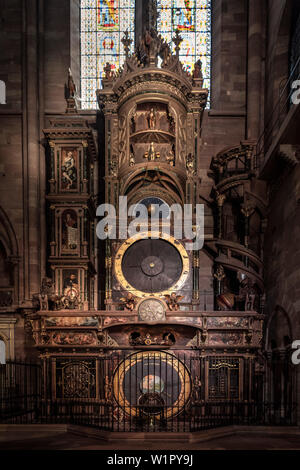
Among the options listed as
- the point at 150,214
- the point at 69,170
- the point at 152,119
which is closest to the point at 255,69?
the point at 152,119

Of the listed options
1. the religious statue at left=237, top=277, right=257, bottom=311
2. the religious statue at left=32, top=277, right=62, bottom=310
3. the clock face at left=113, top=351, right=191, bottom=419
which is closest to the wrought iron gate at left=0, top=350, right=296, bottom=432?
the clock face at left=113, top=351, right=191, bottom=419

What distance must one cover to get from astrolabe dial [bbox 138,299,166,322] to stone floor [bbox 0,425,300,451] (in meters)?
2.72

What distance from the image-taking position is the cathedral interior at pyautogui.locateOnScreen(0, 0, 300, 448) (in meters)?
10.1

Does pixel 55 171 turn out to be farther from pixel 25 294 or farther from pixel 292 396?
pixel 292 396

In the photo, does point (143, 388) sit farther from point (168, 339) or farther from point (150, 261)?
point (150, 261)

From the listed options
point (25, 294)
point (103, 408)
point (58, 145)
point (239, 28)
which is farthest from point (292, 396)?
point (239, 28)

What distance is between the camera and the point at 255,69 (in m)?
13.6

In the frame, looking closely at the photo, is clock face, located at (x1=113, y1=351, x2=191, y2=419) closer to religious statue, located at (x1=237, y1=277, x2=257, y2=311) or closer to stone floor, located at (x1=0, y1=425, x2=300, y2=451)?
stone floor, located at (x1=0, y1=425, x2=300, y2=451)

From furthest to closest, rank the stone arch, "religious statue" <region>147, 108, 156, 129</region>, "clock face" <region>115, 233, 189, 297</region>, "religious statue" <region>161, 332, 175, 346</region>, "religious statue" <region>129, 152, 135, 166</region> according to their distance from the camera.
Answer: the stone arch, "religious statue" <region>147, 108, 156, 129</region>, "religious statue" <region>129, 152, 135, 166</region>, "clock face" <region>115, 233, 189, 297</region>, "religious statue" <region>161, 332, 175, 346</region>

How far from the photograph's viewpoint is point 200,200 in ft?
44.4

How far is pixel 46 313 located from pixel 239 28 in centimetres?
956

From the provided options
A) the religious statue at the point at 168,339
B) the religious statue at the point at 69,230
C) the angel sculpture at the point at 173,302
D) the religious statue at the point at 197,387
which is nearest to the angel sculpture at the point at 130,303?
the angel sculpture at the point at 173,302

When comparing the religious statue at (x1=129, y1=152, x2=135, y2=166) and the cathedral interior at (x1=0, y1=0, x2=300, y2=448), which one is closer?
the cathedral interior at (x1=0, y1=0, x2=300, y2=448)

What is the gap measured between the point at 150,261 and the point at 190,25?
7.90 meters
